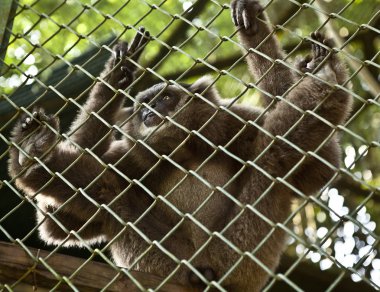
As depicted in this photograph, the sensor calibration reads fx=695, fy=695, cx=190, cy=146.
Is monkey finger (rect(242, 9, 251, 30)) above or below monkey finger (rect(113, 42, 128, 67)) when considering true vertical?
above

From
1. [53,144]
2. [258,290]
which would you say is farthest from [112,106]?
[258,290]

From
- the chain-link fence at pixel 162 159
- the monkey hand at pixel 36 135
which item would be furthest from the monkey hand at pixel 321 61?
the monkey hand at pixel 36 135

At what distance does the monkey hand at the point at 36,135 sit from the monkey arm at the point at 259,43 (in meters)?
1.54

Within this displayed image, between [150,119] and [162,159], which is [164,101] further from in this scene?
[162,159]

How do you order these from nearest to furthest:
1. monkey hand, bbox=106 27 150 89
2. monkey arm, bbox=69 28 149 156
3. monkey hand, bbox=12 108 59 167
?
monkey hand, bbox=12 108 59 167 → monkey hand, bbox=106 27 150 89 → monkey arm, bbox=69 28 149 156

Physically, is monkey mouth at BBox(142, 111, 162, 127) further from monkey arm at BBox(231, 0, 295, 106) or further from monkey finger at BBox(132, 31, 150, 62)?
monkey arm at BBox(231, 0, 295, 106)

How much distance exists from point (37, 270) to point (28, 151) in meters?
1.16

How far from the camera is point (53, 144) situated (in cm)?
488

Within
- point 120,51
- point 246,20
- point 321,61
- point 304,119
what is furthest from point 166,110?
point 321,61

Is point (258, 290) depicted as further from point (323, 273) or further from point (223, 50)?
point (223, 50)

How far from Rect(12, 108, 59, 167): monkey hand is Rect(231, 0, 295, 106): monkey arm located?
154 centimetres

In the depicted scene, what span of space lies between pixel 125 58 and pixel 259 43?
1169mm

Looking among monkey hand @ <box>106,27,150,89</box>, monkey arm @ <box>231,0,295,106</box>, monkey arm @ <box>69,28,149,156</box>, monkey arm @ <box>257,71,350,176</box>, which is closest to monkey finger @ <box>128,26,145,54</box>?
monkey hand @ <box>106,27,150,89</box>

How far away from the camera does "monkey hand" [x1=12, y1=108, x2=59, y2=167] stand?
480cm
